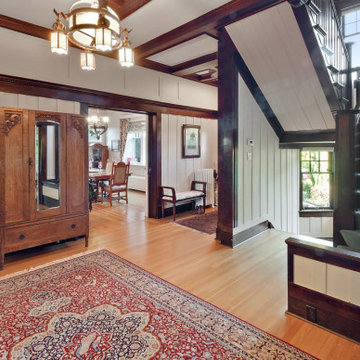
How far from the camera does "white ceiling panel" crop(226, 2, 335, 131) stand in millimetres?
3223

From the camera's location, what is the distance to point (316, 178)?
6.15 metres

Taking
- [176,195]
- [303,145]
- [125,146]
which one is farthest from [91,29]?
[125,146]

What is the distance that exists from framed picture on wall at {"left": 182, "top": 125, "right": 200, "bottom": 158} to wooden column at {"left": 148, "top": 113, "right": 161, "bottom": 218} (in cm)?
79

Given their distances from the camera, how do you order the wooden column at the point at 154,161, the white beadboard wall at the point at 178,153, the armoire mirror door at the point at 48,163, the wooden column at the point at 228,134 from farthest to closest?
the white beadboard wall at the point at 178,153
the wooden column at the point at 154,161
the wooden column at the point at 228,134
the armoire mirror door at the point at 48,163

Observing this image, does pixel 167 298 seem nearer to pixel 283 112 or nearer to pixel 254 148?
pixel 254 148

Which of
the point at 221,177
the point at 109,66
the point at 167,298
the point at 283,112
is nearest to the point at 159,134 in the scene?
the point at 109,66

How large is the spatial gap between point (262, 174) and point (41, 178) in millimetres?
3383

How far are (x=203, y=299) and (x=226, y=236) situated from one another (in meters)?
1.54

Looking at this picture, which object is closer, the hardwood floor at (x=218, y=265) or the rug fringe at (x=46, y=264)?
the hardwood floor at (x=218, y=265)

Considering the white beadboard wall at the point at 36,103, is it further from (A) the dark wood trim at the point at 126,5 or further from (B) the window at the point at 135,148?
(B) the window at the point at 135,148

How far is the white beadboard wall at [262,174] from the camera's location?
4008 millimetres

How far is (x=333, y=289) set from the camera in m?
2.01

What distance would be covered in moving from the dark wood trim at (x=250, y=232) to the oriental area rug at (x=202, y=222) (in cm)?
62

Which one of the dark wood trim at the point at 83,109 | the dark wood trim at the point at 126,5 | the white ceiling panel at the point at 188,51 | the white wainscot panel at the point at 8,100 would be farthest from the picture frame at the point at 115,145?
the dark wood trim at the point at 126,5
